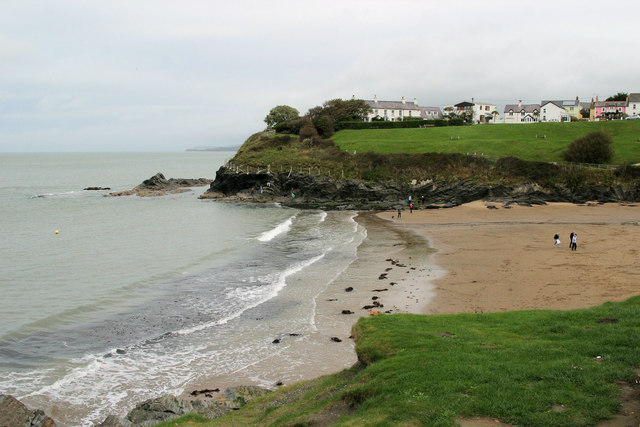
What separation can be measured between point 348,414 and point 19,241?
125ft

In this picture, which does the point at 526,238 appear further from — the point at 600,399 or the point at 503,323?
the point at 600,399

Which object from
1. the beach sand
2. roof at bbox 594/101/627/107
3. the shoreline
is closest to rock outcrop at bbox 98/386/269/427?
the shoreline

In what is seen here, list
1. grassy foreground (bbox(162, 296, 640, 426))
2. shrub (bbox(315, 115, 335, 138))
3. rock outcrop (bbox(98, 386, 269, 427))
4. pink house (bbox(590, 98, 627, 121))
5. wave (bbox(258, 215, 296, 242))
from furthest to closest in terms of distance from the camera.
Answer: pink house (bbox(590, 98, 627, 121)), shrub (bbox(315, 115, 335, 138)), wave (bbox(258, 215, 296, 242)), rock outcrop (bbox(98, 386, 269, 427)), grassy foreground (bbox(162, 296, 640, 426))

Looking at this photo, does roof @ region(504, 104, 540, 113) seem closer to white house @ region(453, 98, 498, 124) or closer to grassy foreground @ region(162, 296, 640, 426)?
white house @ region(453, 98, 498, 124)

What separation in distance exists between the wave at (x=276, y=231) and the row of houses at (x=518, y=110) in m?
66.4

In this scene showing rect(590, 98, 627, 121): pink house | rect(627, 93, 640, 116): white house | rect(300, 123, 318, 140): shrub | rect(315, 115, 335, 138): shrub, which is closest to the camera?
rect(300, 123, 318, 140): shrub

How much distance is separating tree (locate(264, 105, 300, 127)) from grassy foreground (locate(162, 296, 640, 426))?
105 metres

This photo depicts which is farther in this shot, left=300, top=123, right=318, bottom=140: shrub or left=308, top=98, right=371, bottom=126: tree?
left=308, top=98, right=371, bottom=126: tree

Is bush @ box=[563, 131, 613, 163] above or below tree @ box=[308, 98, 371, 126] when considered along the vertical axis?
below

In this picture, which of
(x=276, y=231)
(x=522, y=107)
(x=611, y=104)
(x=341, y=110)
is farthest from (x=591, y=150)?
(x=611, y=104)

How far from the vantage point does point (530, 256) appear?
97.0 feet

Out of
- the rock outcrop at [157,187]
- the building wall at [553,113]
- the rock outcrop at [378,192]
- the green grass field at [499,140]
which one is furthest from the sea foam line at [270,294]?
the building wall at [553,113]

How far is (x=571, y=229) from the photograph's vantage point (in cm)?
3831

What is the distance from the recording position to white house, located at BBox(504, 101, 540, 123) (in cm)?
11481
